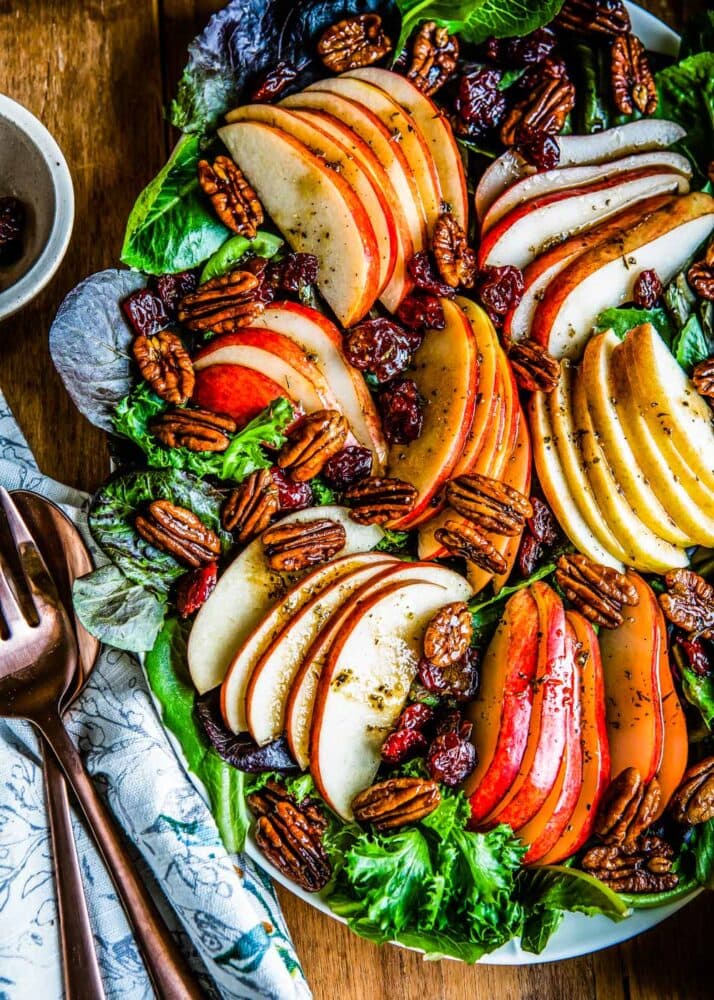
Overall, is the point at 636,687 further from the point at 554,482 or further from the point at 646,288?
the point at 646,288

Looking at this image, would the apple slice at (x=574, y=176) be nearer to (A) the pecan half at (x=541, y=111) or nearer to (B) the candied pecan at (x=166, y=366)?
(A) the pecan half at (x=541, y=111)

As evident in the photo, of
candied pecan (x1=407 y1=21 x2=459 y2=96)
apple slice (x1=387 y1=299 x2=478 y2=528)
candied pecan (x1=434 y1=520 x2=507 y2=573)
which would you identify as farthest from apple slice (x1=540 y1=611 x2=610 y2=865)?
candied pecan (x1=407 y1=21 x2=459 y2=96)

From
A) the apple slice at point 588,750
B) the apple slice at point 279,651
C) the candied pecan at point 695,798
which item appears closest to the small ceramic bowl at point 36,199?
the apple slice at point 279,651

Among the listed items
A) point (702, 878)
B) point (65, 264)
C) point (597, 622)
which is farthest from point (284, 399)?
point (702, 878)

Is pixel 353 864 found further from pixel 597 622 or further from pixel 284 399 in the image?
pixel 284 399

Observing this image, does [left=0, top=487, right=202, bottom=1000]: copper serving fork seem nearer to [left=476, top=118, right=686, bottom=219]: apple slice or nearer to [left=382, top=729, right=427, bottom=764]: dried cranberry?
[left=382, top=729, right=427, bottom=764]: dried cranberry
